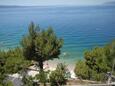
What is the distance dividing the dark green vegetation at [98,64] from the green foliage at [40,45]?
108 inches

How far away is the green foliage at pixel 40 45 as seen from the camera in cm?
2890

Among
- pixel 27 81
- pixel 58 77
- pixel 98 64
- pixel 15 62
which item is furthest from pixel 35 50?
pixel 98 64

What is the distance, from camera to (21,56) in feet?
97.1

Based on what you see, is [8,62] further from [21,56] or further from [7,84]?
[7,84]

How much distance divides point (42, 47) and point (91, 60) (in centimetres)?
447

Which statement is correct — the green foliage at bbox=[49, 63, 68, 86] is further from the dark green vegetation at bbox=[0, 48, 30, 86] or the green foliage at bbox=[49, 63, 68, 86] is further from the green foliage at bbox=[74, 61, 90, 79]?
the green foliage at bbox=[74, 61, 90, 79]

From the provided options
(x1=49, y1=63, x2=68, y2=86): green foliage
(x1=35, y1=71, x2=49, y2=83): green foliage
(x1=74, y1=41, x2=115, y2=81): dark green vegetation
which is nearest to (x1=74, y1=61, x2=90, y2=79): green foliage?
(x1=74, y1=41, x2=115, y2=81): dark green vegetation

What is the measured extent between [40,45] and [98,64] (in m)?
5.35

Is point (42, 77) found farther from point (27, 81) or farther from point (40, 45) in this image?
point (40, 45)

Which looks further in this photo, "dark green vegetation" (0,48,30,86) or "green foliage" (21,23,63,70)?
"green foliage" (21,23,63,70)

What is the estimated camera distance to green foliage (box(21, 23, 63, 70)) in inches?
1138

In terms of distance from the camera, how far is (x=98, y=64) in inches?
1089

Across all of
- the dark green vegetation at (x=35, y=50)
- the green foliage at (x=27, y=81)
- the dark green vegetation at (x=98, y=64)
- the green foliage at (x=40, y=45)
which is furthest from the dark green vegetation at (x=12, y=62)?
the dark green vegetation at (x=98, y=64)

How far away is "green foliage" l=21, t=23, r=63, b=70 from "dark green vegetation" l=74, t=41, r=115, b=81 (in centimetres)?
275
